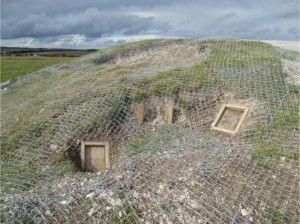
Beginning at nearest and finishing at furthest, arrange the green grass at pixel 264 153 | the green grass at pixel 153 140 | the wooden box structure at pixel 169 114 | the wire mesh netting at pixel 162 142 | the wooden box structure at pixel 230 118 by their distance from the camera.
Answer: the wire mesh netting at pixel 162 142, the green grass at pixel 264 153, the green grass at pixel 153 140, the wooden box structure at pixel 230 118, the wooden box structure at pixel 169 114

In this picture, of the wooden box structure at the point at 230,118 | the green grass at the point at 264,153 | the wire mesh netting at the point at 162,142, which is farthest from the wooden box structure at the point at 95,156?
the green grass at the point at 264,153

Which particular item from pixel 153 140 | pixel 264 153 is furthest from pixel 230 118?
pixel 153 140

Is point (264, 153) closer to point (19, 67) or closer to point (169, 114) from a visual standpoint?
point (169, 114)

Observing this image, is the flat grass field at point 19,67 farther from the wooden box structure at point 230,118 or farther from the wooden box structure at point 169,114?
the wooden box structure at point 230,118

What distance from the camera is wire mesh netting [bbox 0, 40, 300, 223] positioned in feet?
17.4

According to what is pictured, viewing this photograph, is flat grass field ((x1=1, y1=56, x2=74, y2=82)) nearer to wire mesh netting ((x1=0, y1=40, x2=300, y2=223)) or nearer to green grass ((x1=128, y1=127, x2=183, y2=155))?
wire mesh netting ((x1=0, y1=40, x2=300, y2=223))

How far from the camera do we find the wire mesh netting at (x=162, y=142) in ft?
17.4

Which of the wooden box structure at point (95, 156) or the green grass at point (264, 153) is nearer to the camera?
the green grass at point (264, 153)

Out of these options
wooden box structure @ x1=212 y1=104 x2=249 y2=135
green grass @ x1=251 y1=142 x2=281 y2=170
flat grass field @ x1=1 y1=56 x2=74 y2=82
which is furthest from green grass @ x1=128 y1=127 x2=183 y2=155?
flat grass field @ x1=1 y1=56 x2=74 y2=82

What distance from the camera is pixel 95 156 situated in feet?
24.1

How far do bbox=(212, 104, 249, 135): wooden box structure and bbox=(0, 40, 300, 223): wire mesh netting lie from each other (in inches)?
6.4

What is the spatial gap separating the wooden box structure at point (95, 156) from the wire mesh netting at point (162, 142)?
0.16 m

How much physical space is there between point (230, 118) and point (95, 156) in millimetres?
3369

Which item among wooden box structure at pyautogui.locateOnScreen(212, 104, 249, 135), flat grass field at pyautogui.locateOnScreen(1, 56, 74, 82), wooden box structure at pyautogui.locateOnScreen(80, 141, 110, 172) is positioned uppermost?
wooden box structure at pyautogui.locateOnScreen(212, 104, 249, 135)
